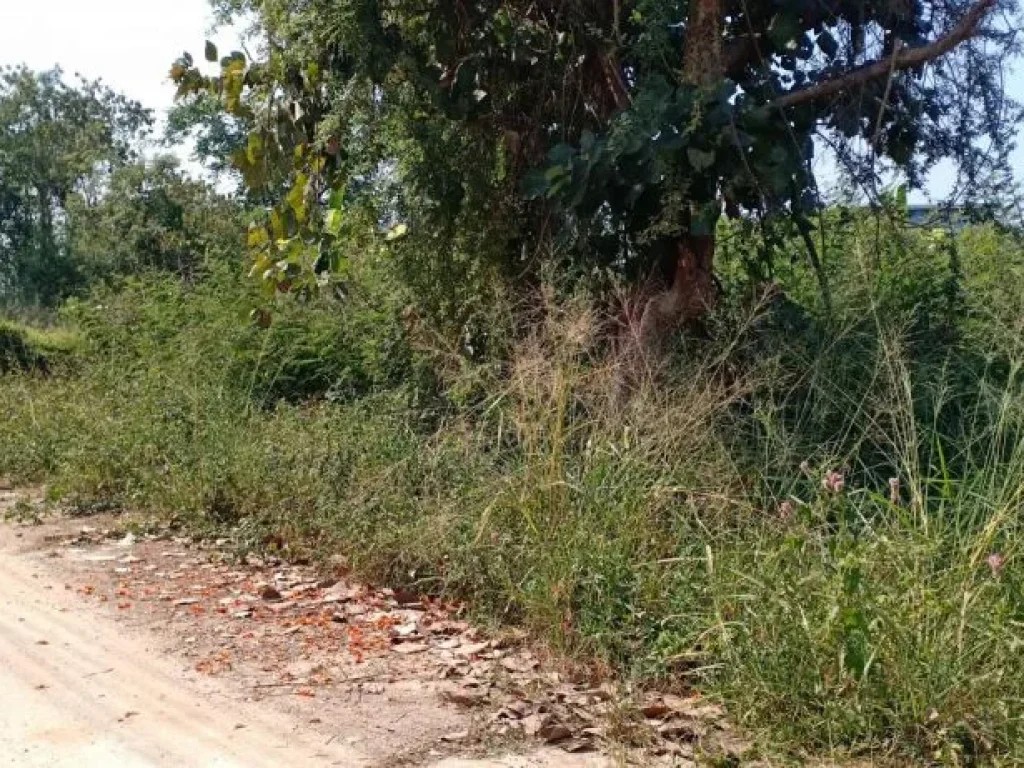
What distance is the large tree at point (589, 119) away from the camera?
6.70 m

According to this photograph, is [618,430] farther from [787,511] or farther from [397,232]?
[397,232]

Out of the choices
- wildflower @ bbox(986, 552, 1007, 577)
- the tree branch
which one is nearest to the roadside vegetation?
wildflower @ bbox(986, 552, 1007, 577)

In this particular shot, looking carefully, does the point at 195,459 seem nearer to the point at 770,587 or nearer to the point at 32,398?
the point at 32,398

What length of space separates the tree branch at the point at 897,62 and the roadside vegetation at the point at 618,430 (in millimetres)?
747

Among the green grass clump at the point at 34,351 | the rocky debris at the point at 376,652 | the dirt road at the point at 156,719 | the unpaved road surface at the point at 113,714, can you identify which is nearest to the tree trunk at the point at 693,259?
the rocky debris at the point at 376,652

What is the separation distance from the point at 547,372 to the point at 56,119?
138ft

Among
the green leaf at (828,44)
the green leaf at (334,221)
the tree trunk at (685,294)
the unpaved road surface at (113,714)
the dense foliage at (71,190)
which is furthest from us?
the dense foliage at (71,190)

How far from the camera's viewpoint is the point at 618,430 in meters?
5.80

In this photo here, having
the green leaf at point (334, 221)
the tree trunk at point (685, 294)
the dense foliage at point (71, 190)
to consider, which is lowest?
the tree trunk at point (685, 294)

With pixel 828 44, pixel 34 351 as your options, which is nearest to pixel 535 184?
pixel 828 44

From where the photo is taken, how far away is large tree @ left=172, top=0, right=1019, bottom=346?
22.0ft

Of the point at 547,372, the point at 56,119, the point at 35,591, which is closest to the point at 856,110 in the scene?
the point at 547,372

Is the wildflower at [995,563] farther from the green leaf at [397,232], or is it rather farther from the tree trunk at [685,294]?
the green leaf at [397,232]

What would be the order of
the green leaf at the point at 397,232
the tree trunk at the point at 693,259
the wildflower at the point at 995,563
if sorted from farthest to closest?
the green leaf at the point at 397,232, the tree trunk at the point at 693,259, the wildflower at the point at 995,563
